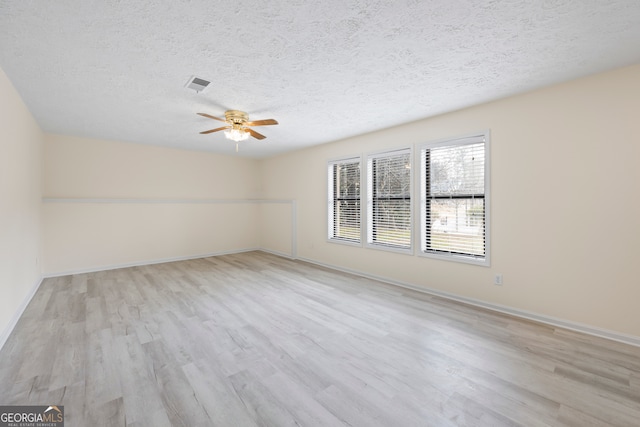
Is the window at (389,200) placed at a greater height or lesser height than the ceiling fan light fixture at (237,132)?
lesser

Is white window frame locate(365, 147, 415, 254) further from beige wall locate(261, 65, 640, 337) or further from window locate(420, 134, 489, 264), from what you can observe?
beige wall locate(261, 65, 640, 337)

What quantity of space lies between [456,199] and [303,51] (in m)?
2.64

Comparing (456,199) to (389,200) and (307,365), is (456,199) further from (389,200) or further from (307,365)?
(307,365)

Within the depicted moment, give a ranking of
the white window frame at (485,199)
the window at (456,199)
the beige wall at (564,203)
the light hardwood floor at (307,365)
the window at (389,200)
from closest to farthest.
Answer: the light hardwood floor at (307,365), the beige wall at (564,203), the white window frame at (485,199), the window at (456,199), the window at (389,200)

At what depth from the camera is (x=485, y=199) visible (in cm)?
322

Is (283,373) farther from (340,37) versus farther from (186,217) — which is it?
→ (186,217)

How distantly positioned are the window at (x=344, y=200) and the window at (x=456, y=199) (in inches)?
51.7

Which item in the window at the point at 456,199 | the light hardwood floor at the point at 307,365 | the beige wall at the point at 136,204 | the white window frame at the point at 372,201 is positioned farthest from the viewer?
the beige wall at the point at 136,204

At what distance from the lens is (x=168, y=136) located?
4766 millimetres

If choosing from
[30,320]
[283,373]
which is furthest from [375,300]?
[30,320]

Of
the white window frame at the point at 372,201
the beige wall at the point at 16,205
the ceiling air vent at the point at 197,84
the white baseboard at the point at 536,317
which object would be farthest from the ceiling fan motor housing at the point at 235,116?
the white baseboard at the point at 536,317

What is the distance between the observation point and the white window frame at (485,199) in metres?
3.19

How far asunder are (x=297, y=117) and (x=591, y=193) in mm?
3371

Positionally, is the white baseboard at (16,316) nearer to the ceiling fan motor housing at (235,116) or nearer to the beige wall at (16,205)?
the beige wall at (16,205)
